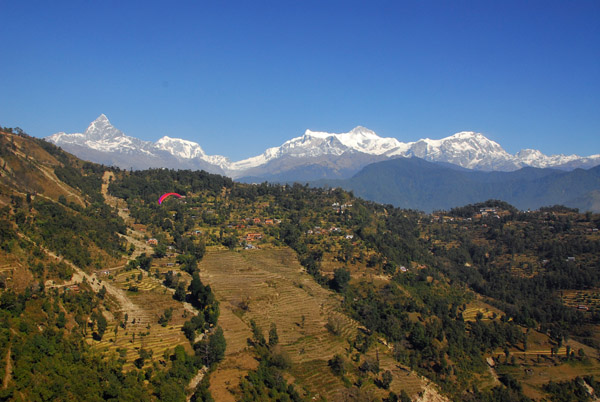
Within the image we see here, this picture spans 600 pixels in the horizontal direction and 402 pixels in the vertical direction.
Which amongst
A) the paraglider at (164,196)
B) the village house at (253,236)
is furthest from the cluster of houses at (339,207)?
the paraglider at (164,196)

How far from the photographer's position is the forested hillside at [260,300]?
108 feet

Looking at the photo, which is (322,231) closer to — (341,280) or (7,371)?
(341,280)

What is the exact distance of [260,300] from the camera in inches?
1874

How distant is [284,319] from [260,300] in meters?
3.73

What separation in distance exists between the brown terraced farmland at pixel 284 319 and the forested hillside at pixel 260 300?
197 millimetres

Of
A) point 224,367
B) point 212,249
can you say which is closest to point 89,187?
point 212,249

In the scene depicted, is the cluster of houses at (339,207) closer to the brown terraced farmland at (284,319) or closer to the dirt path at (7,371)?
the brown terraced farmland at (284,319)

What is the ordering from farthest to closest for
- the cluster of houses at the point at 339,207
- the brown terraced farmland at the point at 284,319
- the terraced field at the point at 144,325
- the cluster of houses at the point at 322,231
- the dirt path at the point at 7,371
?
1. the cluster of houses at the point at 339,207
2. the cluster of houses at the point at 322,231
3. the brown terraced farmland at the point at 284,319
4. the terraced field at the point at 144,325
5. the dirt path at the point at 7,371

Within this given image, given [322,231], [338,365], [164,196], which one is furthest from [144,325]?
[164,196]

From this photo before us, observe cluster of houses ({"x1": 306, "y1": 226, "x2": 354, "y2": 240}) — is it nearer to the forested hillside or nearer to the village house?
the forested hillside

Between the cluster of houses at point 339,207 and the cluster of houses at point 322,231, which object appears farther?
the cluster of houses at point 339,207

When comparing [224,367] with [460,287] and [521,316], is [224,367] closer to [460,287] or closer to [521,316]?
[521,316]

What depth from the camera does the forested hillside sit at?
33.1 metres

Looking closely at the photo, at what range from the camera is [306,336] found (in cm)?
4356
